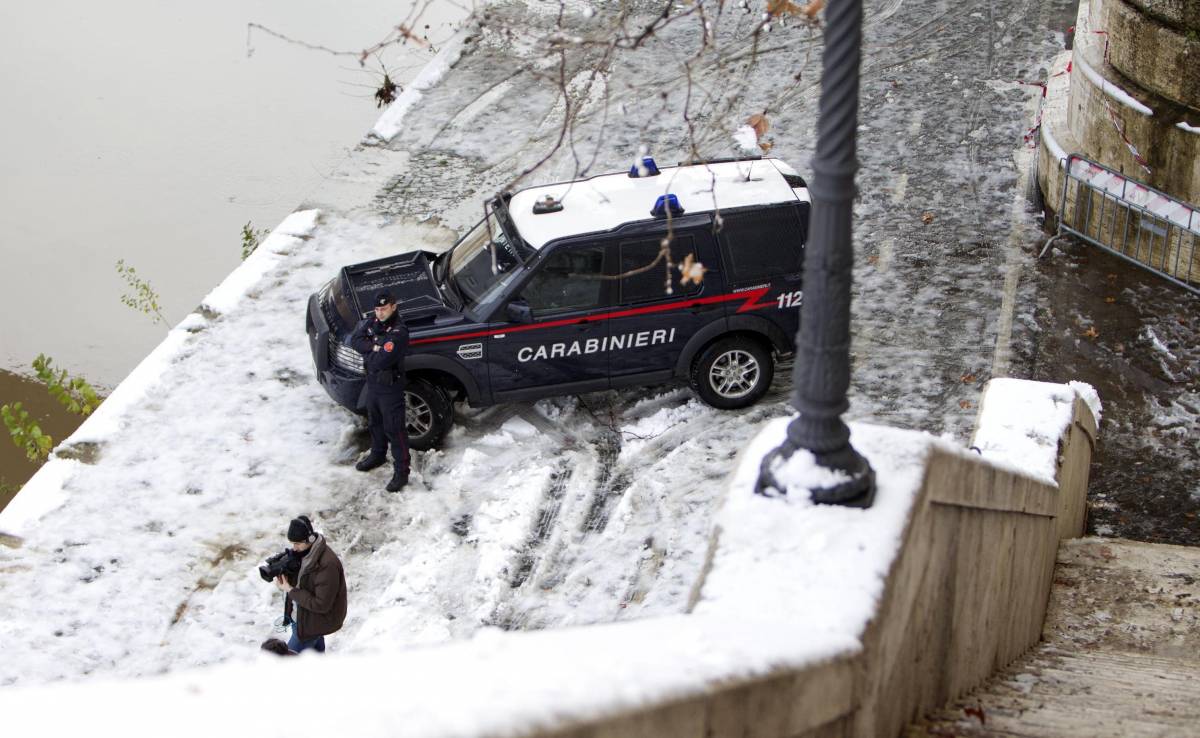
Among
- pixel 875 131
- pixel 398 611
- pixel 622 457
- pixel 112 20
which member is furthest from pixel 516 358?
pixel 112 20

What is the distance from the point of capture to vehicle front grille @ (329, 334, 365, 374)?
32.7 feet

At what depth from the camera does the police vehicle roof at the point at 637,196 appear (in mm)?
10086

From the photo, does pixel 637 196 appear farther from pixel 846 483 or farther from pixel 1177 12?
pixel 846 483

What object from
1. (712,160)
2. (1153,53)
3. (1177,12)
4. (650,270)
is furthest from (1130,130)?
(650,270)

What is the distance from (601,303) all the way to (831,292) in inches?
225

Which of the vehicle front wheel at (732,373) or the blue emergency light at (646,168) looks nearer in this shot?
the vehicle front wheel at (732,373)

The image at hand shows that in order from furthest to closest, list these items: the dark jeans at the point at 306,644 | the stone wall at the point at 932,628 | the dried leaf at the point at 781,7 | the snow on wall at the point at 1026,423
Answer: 1. the dark jeans at the point at 306,644
2. the snow on wall at the point at 1026,423
3. the dried leaf at the point at 781,7
4. the stone wall at the point at 932,628

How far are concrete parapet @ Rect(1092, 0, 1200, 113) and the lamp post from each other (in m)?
9.04

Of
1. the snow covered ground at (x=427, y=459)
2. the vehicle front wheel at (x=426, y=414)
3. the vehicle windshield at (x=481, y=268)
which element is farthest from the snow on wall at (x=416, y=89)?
the vehicle front wheel at (x=426, y=414)

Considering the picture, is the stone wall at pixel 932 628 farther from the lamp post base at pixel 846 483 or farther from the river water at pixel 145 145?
the river water at pixel 145 145

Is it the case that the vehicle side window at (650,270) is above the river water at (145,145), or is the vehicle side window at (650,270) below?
below

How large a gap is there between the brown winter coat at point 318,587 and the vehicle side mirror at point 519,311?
9.89 ft

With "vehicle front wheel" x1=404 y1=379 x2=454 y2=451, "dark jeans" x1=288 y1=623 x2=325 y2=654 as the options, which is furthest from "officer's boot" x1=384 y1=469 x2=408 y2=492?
"dark jeans" x1=288 y1=623 x2=325 y2=654

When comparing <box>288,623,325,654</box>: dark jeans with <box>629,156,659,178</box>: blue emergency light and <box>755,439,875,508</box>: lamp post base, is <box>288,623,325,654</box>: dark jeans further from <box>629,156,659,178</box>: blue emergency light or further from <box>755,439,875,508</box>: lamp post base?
<box>629,156,659,178</box>: blue emergency light
